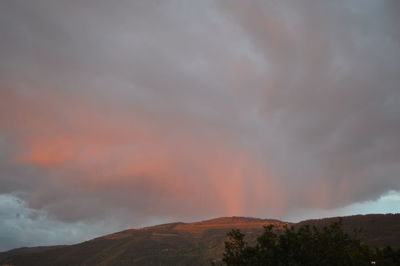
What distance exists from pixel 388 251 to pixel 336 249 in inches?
1790

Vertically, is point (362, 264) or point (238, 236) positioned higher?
point (238, 236)

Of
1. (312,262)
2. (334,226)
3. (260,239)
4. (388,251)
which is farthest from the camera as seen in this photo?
(388,251)

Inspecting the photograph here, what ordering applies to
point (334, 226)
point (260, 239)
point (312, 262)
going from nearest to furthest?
point (312, 262) < point (260, 239) < point (334, 226)

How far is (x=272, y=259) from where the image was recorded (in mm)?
33906

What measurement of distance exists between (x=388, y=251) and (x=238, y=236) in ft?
169

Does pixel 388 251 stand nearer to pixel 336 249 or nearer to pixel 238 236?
pixel 336 249

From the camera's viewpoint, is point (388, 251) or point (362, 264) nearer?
point (362, 264)

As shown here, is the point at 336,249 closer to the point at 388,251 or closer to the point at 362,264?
the point at 362,264

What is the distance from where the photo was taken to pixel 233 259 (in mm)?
36625

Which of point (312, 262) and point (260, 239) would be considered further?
point (260, 239)

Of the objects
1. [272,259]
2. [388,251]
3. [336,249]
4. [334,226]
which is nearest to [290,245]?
[272,259]

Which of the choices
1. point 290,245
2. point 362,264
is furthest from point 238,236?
point 362,264

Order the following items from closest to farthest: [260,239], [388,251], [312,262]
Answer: [312,262], [260,239], [388,251]

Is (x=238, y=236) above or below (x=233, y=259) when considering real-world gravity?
above
